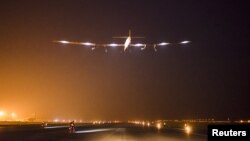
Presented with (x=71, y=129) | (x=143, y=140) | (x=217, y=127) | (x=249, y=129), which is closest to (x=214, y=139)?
(x=217, y=127)

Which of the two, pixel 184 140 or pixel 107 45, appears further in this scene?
pixel 107 45

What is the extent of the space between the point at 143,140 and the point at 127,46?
27.2 metres

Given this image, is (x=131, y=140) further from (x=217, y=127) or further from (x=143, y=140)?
(x=217, y=127)

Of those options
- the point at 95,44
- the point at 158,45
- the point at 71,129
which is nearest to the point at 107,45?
the point at 95,44

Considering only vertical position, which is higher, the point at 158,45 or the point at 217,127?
the point at 158,45

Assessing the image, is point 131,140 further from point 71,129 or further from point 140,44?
point 140,44

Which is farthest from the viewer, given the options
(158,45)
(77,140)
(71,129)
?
(158,45)

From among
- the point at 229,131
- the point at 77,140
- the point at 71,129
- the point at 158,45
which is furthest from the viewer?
the point at 158,45

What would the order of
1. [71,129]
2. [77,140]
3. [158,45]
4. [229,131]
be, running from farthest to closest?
[158,45] → [71,129] → [77,140] → [229,131]

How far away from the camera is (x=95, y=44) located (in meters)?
66.8

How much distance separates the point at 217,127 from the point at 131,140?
22.5 m

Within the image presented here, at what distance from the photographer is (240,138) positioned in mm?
19562

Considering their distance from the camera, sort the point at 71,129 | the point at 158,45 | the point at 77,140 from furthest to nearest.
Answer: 1. the point at 158,45
2. the point at 71,129
3. the point at 77,140

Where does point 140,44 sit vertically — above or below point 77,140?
above
